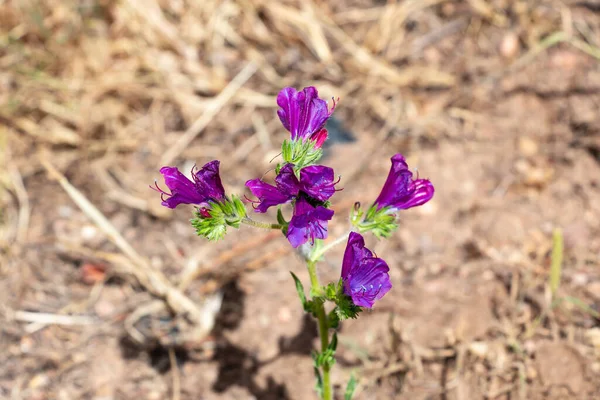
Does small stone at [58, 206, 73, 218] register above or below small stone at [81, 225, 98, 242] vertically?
above

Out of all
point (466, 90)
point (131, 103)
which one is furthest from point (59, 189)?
point (466, 90)

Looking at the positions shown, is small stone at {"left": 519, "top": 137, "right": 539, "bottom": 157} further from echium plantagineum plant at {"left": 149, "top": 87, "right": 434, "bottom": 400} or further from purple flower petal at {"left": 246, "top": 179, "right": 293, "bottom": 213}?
purple flower petal at {"left": 246, "top": 179, "right": 293, "bottom": 213}

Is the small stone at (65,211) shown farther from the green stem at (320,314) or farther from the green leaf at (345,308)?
the green leaf at (345,308)

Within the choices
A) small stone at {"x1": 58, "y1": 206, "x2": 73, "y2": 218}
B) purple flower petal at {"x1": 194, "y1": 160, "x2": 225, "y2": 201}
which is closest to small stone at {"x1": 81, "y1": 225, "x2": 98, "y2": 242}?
small stone at {"x1": 58, "y1": 206, "x2": 73, "y2": 218}

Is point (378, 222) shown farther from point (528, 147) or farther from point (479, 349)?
point (528, 147)

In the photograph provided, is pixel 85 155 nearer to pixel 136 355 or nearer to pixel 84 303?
pixel 84 303

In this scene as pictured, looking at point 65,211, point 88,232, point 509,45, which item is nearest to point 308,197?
point 88,232

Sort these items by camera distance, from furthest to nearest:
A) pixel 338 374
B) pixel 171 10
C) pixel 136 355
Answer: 1. pixel 171 10
2. pixel 136 355
3. pixel 338 374
